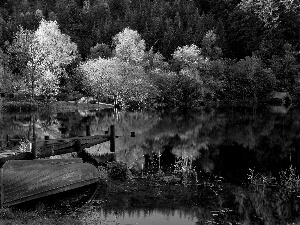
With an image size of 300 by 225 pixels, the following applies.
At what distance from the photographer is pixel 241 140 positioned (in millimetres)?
52688

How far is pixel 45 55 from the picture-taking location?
3804 inches

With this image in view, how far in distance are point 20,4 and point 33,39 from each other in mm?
85867

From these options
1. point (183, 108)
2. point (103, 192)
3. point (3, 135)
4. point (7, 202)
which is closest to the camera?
point (7, 202)

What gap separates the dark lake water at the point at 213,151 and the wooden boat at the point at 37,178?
7.14 feet

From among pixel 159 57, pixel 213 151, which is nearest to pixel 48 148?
pixel 213 151

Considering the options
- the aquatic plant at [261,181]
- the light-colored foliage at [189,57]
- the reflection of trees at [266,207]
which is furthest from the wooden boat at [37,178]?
the light-colored foliage at [189,57]

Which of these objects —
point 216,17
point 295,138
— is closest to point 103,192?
point 295,138

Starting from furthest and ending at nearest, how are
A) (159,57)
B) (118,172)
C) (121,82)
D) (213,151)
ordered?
(159,57) → (121,82) → (213,151) → (118,172)

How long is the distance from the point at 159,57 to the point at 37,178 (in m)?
86.4

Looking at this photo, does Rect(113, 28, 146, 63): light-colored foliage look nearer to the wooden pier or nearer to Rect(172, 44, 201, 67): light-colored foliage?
Rect(172, 44, 201, 67): light-colored foliage

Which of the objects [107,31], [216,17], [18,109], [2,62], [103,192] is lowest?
[103,192]

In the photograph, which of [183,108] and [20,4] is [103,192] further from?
[20,4]

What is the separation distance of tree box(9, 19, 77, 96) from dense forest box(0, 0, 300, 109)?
0.25 metres

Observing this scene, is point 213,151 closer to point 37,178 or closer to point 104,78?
point 37,178
